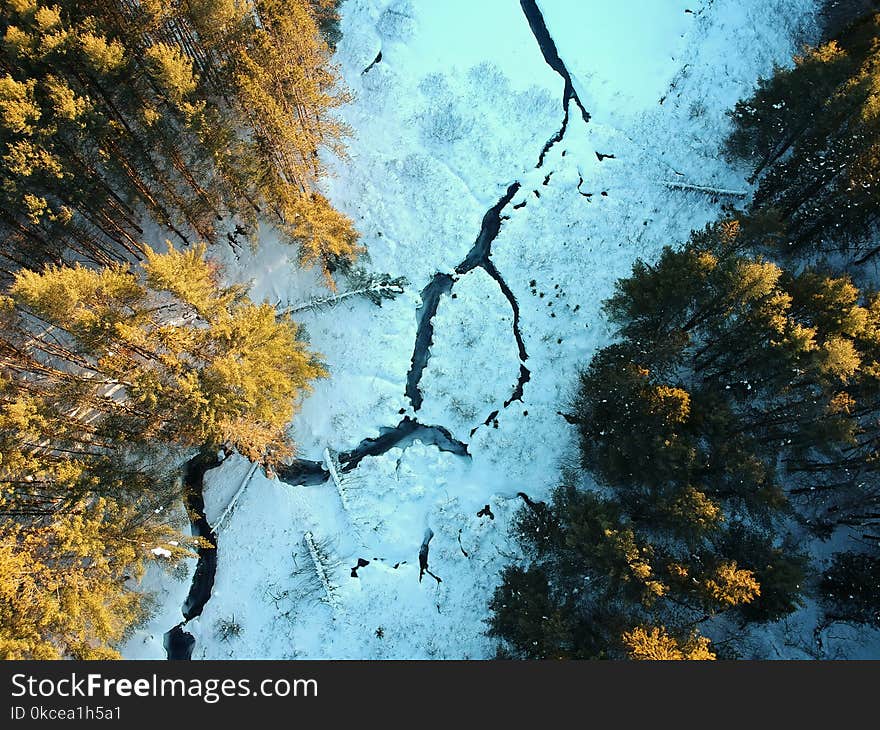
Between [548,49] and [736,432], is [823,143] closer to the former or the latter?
[736,432]

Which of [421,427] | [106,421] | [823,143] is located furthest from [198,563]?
[823,143]

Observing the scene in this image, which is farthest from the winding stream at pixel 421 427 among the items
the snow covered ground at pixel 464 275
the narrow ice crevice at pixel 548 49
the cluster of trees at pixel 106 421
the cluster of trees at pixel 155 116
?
the cluster of trees at pixel 155 116

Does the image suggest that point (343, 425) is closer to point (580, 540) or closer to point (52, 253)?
point (580, 540)

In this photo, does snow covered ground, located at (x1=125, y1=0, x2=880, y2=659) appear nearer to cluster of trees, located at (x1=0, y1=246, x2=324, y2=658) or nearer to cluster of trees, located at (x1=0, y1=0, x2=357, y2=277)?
cluster of trees, located at (x1=0, y1=246, x2=324, y2=658)

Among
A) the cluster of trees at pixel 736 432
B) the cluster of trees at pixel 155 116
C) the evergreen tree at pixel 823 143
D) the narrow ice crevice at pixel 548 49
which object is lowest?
the cluster of trees at pixel 736 432

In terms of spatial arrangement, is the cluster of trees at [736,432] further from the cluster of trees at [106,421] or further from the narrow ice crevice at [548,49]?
the cluster of trees at [106,421]

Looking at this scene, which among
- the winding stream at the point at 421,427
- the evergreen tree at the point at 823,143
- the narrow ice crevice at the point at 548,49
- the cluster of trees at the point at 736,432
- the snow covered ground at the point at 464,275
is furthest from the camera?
→ the narrow ice crevice at the point at 548,49

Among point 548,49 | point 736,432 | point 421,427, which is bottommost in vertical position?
point 736,432

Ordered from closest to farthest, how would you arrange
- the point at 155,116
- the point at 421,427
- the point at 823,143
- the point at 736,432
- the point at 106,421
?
the point at 736,432 → the point at 155,116 → the point at 106,421 → the point at 823,143 → the point at 421,427
